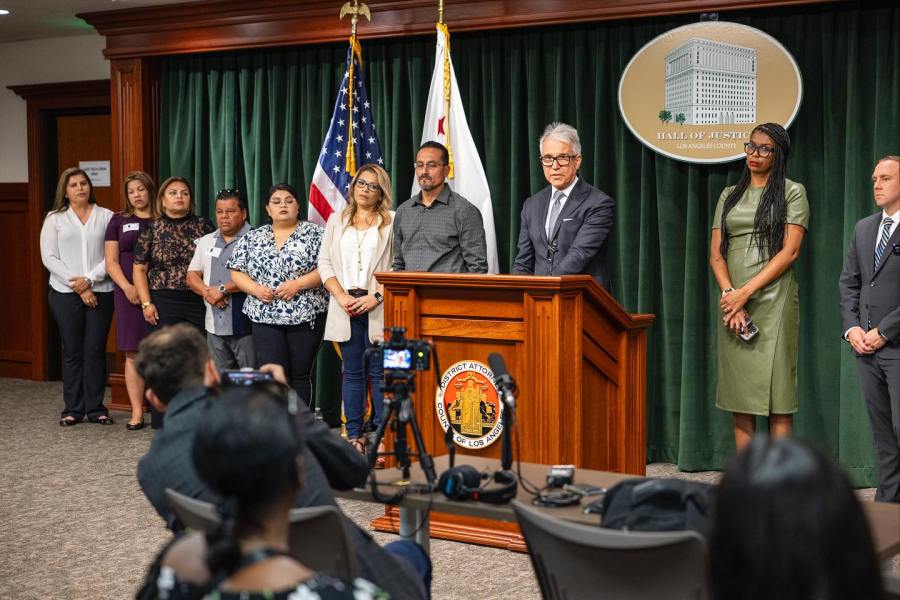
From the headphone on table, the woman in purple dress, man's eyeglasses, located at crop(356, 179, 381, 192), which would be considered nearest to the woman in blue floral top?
man's eyeglasses, located at crop(356, 179, 381, 192)

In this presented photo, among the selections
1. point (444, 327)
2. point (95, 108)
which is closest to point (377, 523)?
point (444, 327)

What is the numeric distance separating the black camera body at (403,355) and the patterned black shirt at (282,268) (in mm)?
3070

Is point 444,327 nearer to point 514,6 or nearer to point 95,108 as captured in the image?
point 514,6

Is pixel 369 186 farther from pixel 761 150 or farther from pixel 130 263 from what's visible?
pixel 130 263

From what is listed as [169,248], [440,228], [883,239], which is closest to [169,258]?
[169,248]

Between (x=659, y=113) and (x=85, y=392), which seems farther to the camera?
(x=85, y=392)

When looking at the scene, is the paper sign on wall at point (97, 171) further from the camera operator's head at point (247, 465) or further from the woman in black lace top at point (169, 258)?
the camera operator's head at point (247, 465)

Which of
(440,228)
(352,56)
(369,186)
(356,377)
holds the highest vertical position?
(352,56)

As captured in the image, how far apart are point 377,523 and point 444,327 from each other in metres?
0.94

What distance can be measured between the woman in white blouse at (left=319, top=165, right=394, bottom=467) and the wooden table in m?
2.45

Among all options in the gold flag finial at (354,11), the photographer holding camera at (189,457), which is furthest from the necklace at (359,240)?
the photographer holding camera at (189,457)

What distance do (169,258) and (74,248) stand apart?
847 mm

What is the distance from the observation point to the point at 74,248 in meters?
6.72

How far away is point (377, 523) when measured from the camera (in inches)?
165
